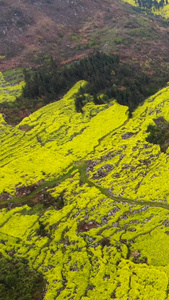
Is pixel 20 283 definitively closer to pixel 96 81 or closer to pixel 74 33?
pixel 96 81

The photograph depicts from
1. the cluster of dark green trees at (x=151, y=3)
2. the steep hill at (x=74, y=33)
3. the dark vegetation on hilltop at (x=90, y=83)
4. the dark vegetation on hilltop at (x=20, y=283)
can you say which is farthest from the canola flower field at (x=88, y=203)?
the cluster of dark green trees at (x=151, y=3)

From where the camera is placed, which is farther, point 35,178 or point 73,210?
point 35,178

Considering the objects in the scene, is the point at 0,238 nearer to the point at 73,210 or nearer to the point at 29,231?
the point at 29,231

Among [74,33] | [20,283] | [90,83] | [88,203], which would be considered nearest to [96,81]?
[90,83]

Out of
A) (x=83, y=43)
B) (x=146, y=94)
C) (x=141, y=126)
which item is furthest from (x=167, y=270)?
(x=83, y=43)

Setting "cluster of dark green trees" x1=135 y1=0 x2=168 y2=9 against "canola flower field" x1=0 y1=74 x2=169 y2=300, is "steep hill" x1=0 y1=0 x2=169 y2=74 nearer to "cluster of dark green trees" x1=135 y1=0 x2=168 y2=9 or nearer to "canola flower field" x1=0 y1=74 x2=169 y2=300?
"canola flower field" x1=0 y1=74 x2=169 y2=300

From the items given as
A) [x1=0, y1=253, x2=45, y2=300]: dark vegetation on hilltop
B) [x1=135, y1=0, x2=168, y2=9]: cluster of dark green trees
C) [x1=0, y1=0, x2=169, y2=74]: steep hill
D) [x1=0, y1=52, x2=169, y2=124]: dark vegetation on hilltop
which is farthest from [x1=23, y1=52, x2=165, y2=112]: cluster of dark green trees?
[x1=135, y1=0, x2=168, y2=9]: cluster of dark green trees
